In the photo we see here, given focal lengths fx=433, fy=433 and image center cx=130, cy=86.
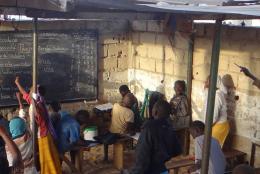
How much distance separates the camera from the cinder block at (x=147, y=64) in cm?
946

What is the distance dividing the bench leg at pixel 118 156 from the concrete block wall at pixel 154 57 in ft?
5.86

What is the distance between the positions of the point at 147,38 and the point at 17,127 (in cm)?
467

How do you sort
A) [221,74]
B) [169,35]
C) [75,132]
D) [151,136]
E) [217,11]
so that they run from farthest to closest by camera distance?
[169,35], [221,74], [75,132], [151,136], [217,11]

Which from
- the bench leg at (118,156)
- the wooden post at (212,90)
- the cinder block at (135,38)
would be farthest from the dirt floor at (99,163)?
the wooden post at (212,90)

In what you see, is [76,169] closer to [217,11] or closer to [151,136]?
[151,136]

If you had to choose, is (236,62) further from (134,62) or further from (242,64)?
(134,62)

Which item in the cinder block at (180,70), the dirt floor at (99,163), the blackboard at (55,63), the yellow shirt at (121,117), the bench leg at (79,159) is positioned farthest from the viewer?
the blackboard at (55,63)

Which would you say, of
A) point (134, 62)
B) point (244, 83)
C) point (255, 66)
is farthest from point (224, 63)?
point (134, 62)

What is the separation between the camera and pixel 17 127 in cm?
552

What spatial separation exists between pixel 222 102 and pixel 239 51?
91 centimetres

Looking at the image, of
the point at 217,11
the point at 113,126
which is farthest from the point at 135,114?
the point at 217,11

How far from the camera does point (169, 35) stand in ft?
29.2

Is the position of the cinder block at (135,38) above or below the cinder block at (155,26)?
below

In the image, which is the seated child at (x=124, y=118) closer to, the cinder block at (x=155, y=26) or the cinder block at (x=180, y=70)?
the cinder block at (x=180, y=70)
